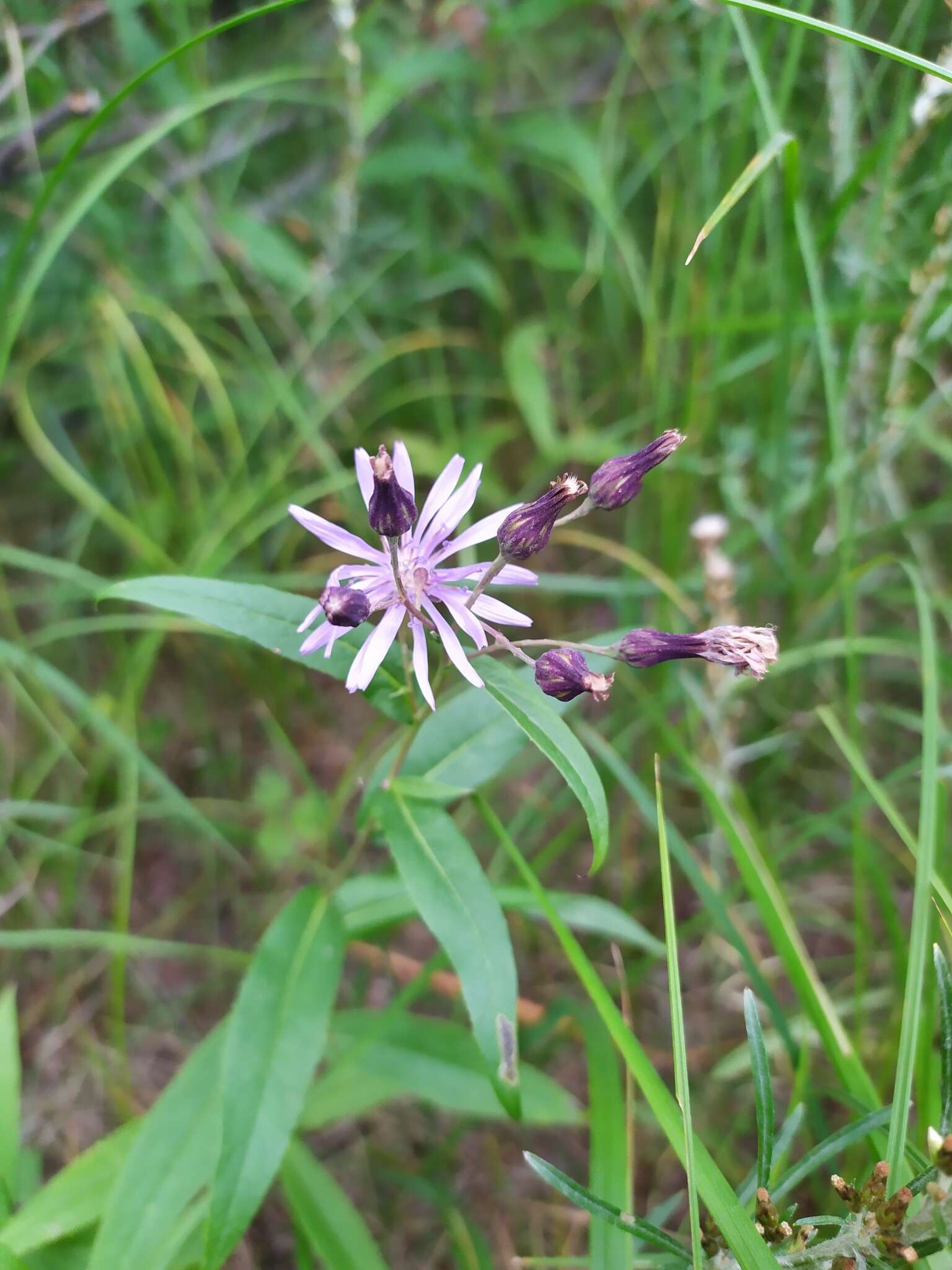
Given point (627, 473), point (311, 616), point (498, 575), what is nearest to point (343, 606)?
point (311, 616)

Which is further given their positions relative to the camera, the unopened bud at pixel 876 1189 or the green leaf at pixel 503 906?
the green leaf at pixel 503 906

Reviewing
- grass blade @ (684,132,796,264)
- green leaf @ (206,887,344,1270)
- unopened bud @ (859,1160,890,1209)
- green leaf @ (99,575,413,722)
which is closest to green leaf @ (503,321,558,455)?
grass blade @ (684,132,796,264)

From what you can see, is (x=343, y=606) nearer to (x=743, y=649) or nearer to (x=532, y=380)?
(x=743, y=649)

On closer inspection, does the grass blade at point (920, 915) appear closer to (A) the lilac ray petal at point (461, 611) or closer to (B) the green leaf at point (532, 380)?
(A) the lilac ray petal at point (461, 611)

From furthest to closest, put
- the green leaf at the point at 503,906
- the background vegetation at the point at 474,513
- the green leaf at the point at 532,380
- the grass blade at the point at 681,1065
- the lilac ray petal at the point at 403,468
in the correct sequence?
1. the green leaf at the point at 532,380
2. the background vegetation at the point at 474,513
3. the green leaf at the point at 503,906
4. the lilac ray petal at the point at 403,468
5. the grass blade at the point at 681,1065

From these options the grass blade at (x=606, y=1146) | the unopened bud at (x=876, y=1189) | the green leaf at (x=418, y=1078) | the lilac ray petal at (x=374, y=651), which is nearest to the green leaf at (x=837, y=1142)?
the unopened bud at (x=876, y=1189)
